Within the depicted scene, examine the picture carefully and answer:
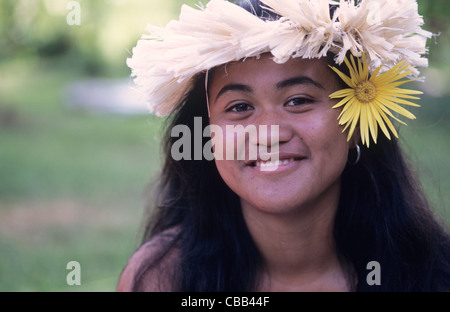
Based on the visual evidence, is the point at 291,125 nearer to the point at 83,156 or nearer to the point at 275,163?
the point at 275,163

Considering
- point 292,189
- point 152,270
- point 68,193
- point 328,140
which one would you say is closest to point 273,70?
point 328,140

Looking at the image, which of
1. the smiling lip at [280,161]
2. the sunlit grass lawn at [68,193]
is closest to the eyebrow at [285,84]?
the smiling lip at [280,161]

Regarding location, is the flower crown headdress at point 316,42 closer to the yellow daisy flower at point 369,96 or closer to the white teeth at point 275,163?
the yellow daisy flower at point 369,96

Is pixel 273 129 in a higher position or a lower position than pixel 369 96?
lower

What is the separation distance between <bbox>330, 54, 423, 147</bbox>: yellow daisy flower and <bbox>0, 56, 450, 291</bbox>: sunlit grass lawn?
0.60 meters

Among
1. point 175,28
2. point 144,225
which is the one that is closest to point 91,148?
point 144,225

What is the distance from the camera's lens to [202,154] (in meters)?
3.13

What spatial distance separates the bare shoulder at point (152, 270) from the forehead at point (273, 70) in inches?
41.9

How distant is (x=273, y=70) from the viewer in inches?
97.2

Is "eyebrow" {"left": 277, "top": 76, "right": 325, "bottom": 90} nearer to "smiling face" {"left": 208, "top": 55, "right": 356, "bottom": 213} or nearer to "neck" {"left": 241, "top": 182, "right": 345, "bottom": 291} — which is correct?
"smiling face" {"left": 208, "top": 55, "right": 356, "bottom": 213}

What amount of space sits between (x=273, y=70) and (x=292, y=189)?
0.54 meters

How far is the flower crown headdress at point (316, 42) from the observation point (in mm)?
2316

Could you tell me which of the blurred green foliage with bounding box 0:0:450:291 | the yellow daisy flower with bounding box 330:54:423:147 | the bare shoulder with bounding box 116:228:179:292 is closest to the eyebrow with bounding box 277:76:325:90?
the yellow daisy flower with bounding box 330:54:423:147
